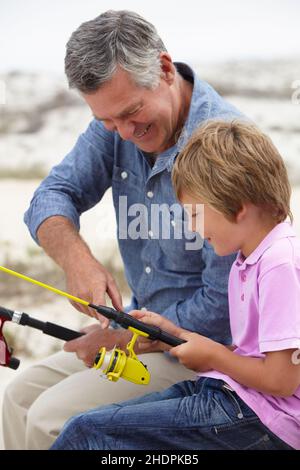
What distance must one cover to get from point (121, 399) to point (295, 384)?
53cm

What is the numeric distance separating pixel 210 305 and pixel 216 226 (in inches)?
12.6

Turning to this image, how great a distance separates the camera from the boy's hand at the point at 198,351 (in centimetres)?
171

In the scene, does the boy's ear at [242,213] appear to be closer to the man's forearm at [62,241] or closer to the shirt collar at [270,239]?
the shirt collar at [270,239]

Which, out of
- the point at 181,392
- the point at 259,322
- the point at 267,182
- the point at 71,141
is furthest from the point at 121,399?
the point at 71,141

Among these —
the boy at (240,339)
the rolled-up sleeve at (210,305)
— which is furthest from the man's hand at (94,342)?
the boy at (240,339)

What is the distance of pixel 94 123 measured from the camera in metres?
2.28

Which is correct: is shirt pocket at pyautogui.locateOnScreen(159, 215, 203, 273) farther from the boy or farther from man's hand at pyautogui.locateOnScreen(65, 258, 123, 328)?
the boy

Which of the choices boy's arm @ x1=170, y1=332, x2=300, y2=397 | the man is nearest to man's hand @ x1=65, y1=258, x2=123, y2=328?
the man

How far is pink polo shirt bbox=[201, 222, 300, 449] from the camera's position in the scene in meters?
1.59

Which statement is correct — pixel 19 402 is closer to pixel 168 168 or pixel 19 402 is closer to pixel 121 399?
pixel 121 399

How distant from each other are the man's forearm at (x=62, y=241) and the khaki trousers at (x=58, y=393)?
291mm

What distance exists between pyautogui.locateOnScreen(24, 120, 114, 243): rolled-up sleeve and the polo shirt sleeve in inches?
29.9

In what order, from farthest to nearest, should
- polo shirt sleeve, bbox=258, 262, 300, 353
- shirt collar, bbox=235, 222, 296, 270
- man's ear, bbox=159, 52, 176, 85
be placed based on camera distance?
man's ear, bbox=159, 52, 176, 85, shirt collar, bbox=235, 222, 296, 270, polo shirt sleeve, bbox=258, 262, 300, 353

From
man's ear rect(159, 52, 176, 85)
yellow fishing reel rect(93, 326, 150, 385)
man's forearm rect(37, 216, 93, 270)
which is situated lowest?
yellow fishing reel rect(93, 326, 150, 385)
